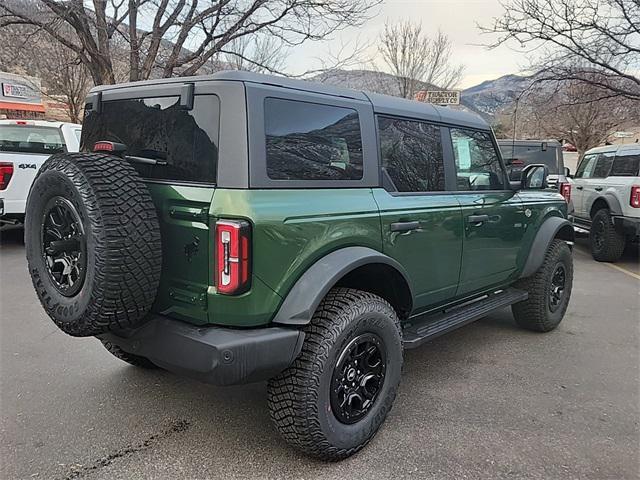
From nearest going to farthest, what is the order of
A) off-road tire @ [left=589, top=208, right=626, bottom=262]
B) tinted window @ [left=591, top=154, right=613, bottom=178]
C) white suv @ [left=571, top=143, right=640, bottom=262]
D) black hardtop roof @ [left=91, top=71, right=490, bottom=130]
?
black hardtop roof @ [left=91, top=71, right=490, bottom=130]
white suv @ [left=571, top=143, right=640, bottom=262]
off-road tire @ [left=589, top=208, right=626, bottom=262]
tinted window @ [left=591, top=154, right=613, bottom=178]

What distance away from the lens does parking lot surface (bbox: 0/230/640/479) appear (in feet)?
8.69

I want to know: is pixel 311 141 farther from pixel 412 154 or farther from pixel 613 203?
pixel 613 203

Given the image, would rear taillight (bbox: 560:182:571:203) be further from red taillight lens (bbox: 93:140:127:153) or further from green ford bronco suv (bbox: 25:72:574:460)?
red taillight lens (bbox: 93:140:127:153)

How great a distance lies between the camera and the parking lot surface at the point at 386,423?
2.65 meters

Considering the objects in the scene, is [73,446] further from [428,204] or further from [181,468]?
[428,204]

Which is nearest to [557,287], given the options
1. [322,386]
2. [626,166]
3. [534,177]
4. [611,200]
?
[534,177]

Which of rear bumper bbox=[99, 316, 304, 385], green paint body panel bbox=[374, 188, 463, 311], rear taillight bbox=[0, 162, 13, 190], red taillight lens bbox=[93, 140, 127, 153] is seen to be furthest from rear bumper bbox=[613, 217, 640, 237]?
rear taillight bbox=[0, 162, 13, 190]

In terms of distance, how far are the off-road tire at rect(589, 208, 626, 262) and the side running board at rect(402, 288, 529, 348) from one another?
185 inches

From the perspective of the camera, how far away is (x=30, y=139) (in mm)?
8086

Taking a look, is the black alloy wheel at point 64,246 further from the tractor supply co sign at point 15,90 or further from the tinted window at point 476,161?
the tractor supply co sign at point 15,90

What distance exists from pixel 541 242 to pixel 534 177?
0.59 m

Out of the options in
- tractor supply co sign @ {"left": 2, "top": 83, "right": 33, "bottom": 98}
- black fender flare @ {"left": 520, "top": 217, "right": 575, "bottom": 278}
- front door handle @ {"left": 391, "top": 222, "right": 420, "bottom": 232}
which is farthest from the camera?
tractor supply co sign @ {"left": 2, "top": 83, "right": 33, "bottom": 98}

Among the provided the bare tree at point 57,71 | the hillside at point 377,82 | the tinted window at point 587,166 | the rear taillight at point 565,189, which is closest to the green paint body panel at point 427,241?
the hillside at point 377,82

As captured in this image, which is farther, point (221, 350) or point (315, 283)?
point (315, 283)
